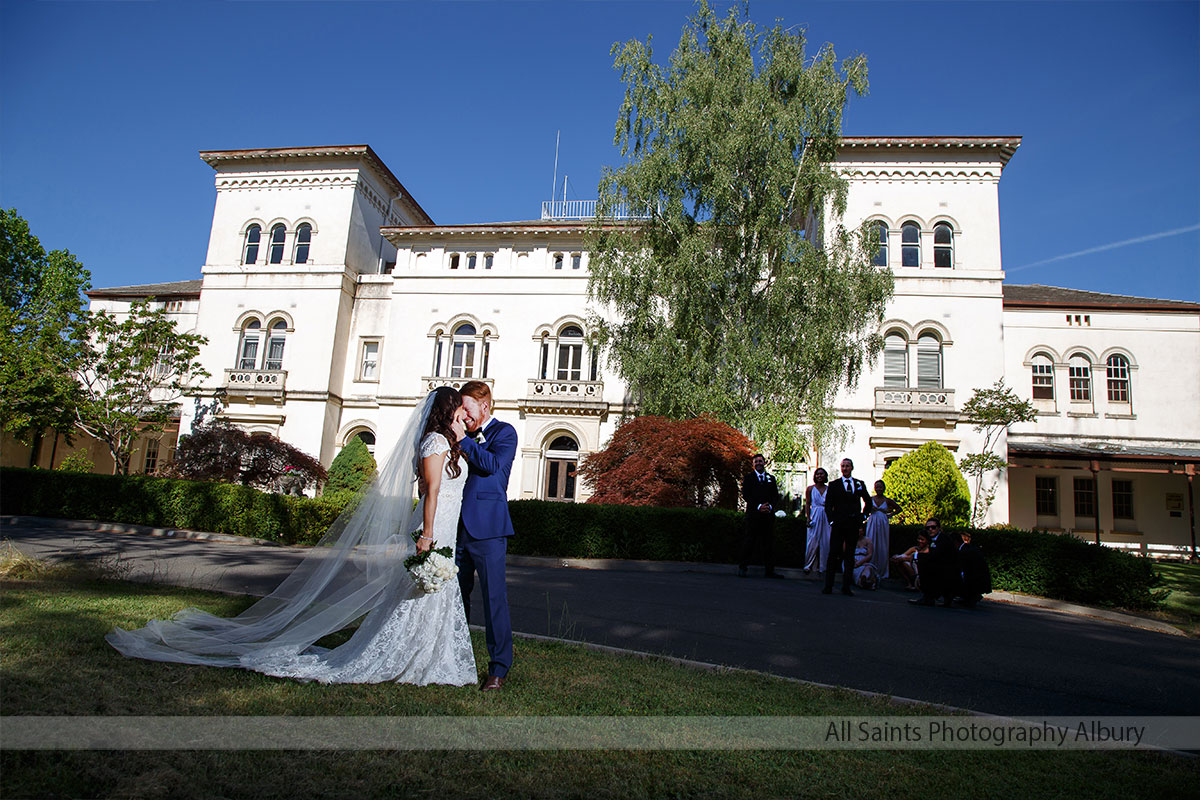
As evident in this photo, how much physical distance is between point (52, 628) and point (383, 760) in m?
3.90

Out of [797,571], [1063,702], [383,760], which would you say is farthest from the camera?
[797,571]

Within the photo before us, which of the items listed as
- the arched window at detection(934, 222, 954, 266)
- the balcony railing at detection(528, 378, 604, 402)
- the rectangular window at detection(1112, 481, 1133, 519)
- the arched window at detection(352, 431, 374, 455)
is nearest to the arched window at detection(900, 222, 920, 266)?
the arched window at detection(934, 222, 954, 266)

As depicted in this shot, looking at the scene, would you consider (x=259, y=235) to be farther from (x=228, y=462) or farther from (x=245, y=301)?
(x=228, y=462)

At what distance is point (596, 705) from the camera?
4461 millimetres

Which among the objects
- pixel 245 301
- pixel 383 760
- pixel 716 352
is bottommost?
pixel 383 760

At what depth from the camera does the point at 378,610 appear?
517 centimetres

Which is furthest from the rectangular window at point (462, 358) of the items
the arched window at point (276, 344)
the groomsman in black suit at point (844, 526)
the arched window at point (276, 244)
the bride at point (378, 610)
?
the bride at point (378, 610)

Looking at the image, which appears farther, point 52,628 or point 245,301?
point 245,301

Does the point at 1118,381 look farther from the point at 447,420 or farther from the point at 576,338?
the point at 447,420

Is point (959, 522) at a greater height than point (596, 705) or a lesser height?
greater

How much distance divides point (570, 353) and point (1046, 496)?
67.5 ft

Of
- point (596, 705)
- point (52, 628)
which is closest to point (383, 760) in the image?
point (596, 705)

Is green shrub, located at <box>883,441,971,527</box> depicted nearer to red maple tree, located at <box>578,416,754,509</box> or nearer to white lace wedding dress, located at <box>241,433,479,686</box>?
red maple tree, located at <box>578,416,754,509</box>

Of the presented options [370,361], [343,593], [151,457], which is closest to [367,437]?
[370,361]
